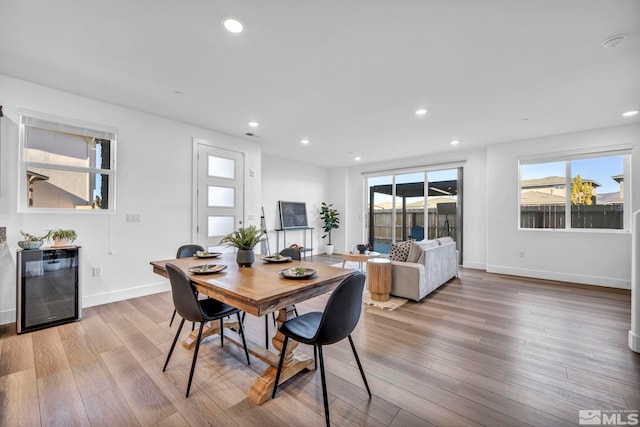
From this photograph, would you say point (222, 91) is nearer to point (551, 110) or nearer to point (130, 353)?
point (130, 353)

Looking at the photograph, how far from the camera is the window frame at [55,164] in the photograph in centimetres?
288

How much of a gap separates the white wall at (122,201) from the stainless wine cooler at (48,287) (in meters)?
0.35

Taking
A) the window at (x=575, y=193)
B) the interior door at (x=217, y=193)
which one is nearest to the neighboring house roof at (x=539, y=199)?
the window at (x=575, y=193)

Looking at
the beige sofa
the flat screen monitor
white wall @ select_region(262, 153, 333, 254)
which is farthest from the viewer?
the flat screen monitor

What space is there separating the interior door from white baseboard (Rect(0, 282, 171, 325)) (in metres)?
0.90

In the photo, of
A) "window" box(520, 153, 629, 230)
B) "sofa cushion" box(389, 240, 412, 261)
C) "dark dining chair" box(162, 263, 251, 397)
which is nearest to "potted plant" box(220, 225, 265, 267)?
"dark dining chair" box(162, 263, 251, 397)

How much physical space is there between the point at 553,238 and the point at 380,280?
3.58 m

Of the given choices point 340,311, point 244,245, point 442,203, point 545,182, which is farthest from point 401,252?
point 545,182

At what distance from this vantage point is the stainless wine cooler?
2.63m

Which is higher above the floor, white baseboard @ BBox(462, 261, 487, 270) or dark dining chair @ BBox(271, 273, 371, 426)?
dark dining chair @ BBox(271, 273, 371, 426)

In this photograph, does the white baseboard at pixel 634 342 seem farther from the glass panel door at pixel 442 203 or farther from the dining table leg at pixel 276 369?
the glass panel door at pixel 442 203

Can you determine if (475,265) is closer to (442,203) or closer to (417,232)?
(417,232)

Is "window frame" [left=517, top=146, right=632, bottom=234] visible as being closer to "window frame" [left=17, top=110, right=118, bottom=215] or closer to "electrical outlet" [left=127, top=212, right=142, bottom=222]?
"electrical outlet" [left=127, top=212, right=142, bottom=222]

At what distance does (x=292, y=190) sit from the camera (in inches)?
277
